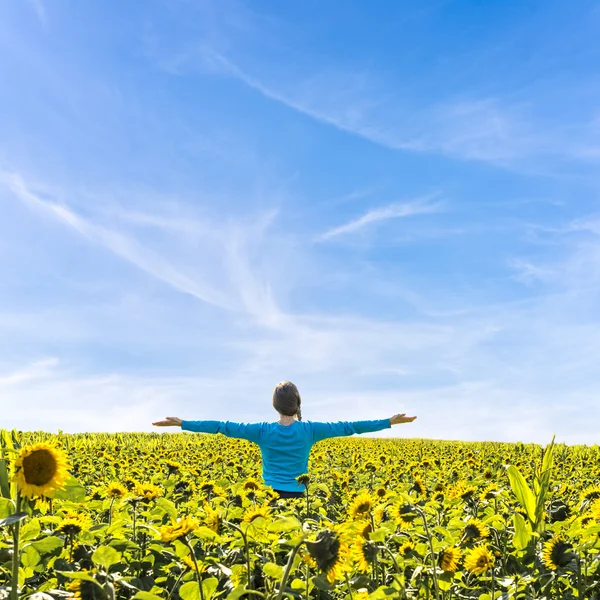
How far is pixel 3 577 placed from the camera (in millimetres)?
3477

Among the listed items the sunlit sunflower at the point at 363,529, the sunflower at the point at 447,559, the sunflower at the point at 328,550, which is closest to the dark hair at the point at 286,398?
the sunlit sunflower at the point at 363,529

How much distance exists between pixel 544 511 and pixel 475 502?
640 mm

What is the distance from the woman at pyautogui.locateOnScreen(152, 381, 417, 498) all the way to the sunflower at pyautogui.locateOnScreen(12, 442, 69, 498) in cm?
509

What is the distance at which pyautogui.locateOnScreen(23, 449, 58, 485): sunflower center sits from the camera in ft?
→ 8.93

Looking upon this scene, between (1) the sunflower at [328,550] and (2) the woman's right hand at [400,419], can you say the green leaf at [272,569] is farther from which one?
(2) the woman's right hand at [400,419]

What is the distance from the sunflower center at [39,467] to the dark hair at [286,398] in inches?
203

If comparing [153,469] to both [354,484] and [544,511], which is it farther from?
[544,511]

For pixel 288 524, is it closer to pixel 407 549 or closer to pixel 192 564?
pixel 192 564

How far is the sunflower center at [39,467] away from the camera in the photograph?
2.72m

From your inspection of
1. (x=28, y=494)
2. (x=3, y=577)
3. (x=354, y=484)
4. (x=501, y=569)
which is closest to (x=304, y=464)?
(x=354, y=484)

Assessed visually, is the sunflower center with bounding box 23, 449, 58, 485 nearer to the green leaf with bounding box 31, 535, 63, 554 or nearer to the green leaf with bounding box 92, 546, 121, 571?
the green leaf with bounding box 31, 535, 63, 554

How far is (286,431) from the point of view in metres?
7.87

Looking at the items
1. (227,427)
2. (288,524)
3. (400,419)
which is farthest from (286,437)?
(288,524)

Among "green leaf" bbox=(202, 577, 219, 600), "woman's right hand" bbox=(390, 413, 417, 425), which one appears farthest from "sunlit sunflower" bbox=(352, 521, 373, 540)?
"woman's right hand" bbox=(390, 413, 417, 425)
